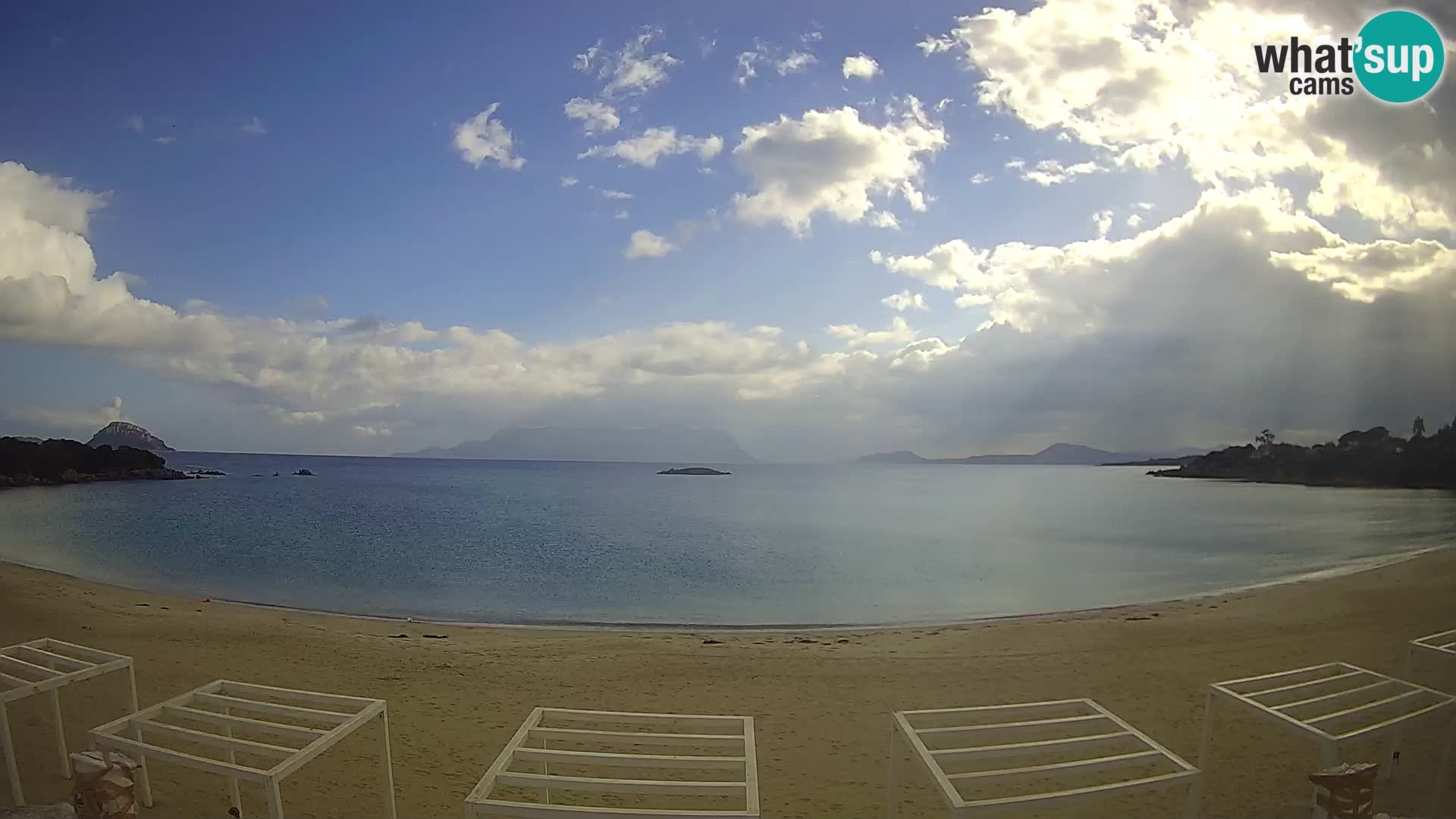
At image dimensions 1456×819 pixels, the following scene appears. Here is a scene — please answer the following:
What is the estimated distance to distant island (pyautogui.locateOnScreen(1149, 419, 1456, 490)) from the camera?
19.4ft

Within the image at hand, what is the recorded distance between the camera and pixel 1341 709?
3.37 m

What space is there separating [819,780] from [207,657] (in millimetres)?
5511

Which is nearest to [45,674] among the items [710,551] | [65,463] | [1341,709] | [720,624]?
[1341,709]

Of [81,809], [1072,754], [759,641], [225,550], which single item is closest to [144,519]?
[225,550]

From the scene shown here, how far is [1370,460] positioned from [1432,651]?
4.72m

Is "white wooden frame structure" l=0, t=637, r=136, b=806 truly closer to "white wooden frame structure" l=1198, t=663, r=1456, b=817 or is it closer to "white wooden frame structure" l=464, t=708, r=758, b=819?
"white wooden frame structure" l=464, t=708, r=758, b=819

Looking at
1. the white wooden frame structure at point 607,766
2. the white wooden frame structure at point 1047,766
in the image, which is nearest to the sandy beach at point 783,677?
the white wooden frame structure at point 1047,766

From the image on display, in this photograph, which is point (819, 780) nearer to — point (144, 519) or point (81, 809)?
point (81, 809)

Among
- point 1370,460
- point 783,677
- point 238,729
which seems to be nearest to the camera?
point 238,729

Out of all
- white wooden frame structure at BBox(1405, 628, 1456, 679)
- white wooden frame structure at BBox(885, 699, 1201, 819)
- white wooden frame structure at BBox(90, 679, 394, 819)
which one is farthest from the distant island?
white wooden frame structure at BBox(90, 679, 394, 819)

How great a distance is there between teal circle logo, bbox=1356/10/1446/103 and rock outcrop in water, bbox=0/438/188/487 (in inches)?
550
